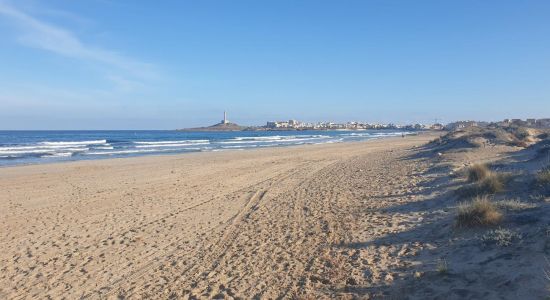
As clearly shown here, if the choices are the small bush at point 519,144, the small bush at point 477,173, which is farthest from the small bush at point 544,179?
the small bush at point 519,144

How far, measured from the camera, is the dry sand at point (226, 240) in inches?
229

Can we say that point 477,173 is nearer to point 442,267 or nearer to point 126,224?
point 442,267

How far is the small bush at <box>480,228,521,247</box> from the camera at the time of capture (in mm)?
5746

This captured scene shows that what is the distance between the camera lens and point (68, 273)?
6621 mm

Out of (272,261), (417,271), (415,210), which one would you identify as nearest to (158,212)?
(272,261)

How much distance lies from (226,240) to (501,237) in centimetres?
449

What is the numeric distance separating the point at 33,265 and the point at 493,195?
8456mm

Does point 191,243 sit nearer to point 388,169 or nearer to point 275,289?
point 275,289

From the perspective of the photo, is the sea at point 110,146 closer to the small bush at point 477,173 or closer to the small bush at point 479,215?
the small bush at point 477,173

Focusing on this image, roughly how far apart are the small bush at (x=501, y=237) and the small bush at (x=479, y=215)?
527 millimetres

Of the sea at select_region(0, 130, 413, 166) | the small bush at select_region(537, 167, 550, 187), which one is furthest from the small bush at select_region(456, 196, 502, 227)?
the sea at select_region(0, 130, 413, 166)

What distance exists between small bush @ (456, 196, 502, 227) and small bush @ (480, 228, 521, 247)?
20.7 inches

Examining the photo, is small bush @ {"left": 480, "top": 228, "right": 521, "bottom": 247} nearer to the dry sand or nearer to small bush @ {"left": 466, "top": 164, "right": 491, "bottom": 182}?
the dry sand

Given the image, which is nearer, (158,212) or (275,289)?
(275,289)
